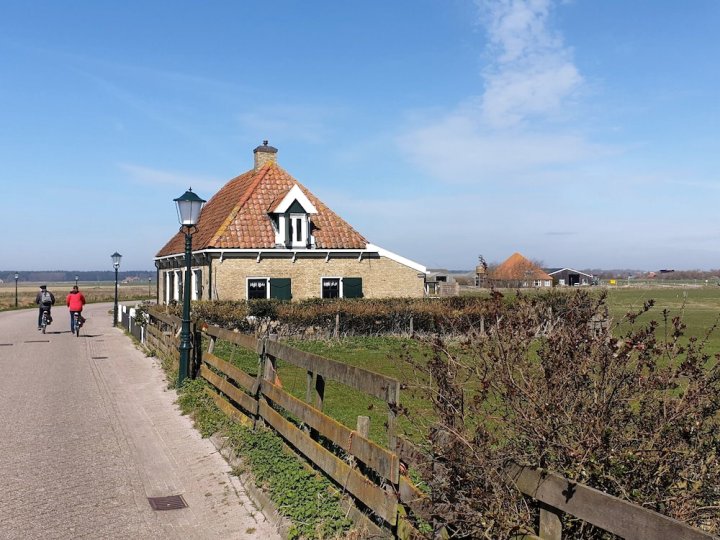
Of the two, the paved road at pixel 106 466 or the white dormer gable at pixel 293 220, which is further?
the white dormer gable at pixel 293 220

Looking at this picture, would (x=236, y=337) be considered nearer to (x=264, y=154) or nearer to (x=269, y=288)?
(x=269, y=288)

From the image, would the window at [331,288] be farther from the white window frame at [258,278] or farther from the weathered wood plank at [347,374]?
the weathered wood plank at [347,374]

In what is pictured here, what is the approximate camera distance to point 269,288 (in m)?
25.2

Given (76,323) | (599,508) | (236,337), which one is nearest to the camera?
(599,508)

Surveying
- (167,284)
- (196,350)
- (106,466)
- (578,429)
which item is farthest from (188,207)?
(167,284)

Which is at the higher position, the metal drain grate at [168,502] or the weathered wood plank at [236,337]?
the weathered wood plank at [236,337]

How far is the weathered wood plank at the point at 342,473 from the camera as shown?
4258 millimetres

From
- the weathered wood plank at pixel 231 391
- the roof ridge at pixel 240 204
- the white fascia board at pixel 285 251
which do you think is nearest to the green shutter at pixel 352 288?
the white fascia board at pixel 285 251

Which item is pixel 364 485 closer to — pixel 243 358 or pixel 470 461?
pixel 470 461

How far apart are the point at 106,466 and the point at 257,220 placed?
19.7m

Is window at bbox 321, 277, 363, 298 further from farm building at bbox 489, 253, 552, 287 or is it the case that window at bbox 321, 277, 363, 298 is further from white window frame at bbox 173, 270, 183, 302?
farm building at bbox 489, 253, 552, 287

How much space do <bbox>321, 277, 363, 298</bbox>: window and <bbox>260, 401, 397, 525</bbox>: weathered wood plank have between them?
19.6 m

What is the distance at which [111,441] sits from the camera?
26.7ft

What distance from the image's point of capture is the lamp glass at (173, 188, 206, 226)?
41.2 ft
